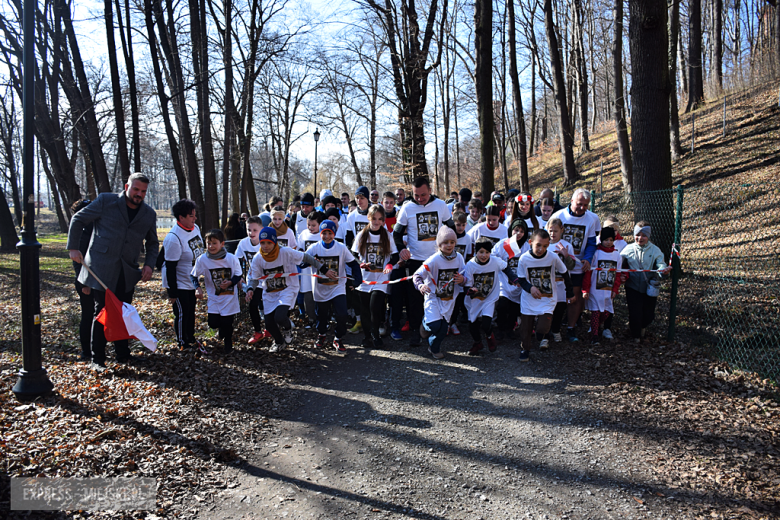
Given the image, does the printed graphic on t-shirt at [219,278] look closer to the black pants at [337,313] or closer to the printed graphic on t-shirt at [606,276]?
the black pants at [337,313]

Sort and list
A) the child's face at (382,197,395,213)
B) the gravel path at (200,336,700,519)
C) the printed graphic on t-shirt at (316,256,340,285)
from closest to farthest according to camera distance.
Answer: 1. the gravel path at (200,336,700,519)
2. the printed graphic on t-shirt at (316,256,340,285)
3. the child's face at (382,197,395,213)

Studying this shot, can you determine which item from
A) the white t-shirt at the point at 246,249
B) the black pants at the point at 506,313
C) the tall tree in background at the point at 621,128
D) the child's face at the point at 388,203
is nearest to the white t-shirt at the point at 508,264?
the black pants at the point at 506,313

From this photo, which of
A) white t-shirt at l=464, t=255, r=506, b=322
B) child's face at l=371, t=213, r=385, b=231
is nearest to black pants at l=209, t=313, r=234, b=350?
child's face at l=371, t=213, r=385, b=231

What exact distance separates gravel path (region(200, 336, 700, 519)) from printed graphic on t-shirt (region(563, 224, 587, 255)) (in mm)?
2217

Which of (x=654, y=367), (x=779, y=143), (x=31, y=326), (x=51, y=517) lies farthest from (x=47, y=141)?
(x=779, y=143)

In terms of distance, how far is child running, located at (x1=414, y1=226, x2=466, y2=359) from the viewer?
6.39 m

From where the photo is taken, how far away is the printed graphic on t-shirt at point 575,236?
725 centimetres

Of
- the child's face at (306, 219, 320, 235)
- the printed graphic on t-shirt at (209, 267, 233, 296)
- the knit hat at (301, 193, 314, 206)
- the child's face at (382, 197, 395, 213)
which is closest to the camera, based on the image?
the printed graphic on t-shirt at (209, 267, 233, 296)

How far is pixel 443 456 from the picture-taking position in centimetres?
404

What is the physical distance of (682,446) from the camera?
162 inches

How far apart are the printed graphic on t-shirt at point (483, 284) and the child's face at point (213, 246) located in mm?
3470

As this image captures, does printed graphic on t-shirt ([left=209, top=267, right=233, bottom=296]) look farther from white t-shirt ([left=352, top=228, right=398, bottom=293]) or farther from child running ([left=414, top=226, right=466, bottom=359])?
child running ([left=414, top=226, right=466, bottom=359])

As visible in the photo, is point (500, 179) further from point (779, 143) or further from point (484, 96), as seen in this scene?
point (484, 96)

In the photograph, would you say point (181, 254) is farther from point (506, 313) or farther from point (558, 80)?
point (558, 80)
